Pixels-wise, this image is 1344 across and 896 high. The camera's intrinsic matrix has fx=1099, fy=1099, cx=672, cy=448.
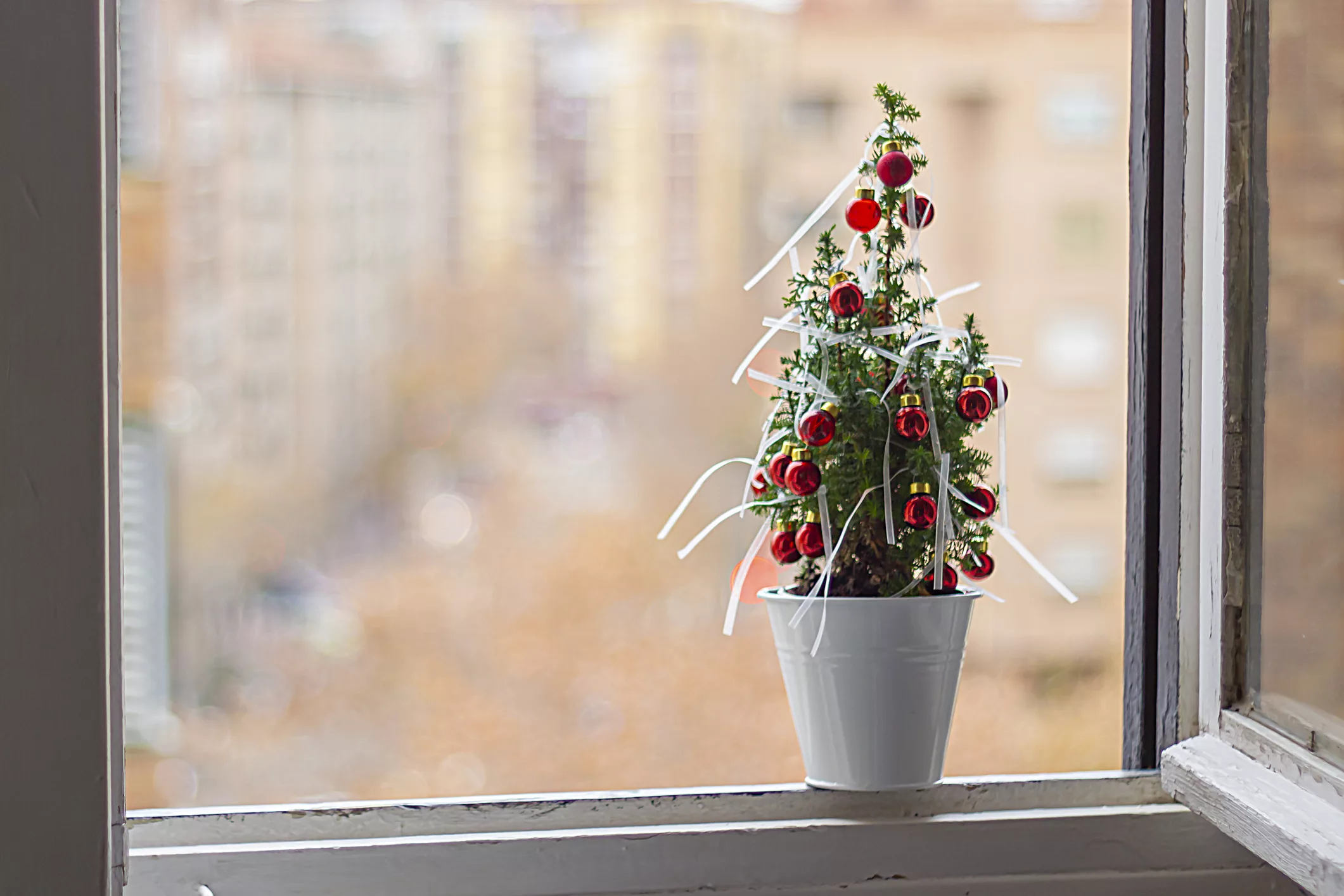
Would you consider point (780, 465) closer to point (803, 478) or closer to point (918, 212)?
point (803, 478)

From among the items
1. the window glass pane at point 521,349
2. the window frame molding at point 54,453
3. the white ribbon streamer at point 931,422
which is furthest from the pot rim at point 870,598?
the window frame molding at point 54,453

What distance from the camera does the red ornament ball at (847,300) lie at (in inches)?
32.5

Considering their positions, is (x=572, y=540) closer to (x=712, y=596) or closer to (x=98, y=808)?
(x=712, y=596)

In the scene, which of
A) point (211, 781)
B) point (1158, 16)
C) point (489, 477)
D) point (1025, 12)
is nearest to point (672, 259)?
point (489, 477)

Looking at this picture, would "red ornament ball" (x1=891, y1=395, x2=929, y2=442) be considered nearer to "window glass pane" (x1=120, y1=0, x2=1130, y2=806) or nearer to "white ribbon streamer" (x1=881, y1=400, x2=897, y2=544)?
"white ribbon streamer" (x1=881, y1=400, x2=897, y2=544)

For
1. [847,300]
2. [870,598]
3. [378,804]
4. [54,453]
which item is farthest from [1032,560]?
[54,453]

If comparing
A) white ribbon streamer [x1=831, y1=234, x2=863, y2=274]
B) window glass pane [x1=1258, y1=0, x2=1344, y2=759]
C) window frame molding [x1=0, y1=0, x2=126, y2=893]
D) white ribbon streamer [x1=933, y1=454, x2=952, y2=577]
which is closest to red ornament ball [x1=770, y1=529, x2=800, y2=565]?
white ribbon streamer [x1=933, y1=454, x2=952, y2=577]

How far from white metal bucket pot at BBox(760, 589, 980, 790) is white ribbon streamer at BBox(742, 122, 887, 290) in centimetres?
26

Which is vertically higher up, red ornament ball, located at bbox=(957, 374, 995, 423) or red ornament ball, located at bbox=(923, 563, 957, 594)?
red ornament ball, located at bbox=(957, 374, 995, 423)

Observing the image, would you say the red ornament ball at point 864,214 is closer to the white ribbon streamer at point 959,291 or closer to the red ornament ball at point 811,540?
the white ribbon streamer at point 959,291

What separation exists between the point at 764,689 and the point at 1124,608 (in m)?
0.42

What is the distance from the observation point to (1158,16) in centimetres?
89

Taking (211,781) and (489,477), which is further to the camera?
(489,477)

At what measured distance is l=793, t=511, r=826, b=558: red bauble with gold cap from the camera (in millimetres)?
822
